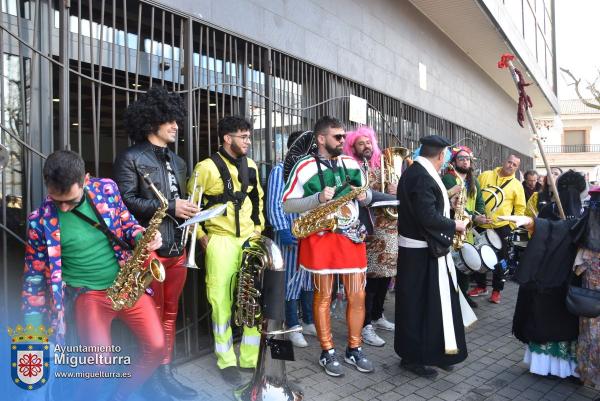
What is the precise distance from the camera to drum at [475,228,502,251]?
238 inches

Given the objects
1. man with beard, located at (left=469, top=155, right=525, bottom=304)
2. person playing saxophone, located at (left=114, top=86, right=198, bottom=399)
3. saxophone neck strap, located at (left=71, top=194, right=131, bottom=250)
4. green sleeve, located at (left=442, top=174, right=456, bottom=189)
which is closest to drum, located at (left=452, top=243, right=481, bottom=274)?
green sleeve, located at (left=442, top=174, right=456, bottom=189)

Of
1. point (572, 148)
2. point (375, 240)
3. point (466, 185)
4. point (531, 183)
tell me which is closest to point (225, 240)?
point (375, 240)

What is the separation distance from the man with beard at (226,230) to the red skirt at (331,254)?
57 centimetres

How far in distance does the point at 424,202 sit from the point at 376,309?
1930mm

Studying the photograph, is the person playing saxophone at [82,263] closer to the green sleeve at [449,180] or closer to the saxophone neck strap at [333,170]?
the saxophone neck strap at [333,170]

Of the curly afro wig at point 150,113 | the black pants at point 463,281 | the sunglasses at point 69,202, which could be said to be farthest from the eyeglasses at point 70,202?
the black pants at point 463,281

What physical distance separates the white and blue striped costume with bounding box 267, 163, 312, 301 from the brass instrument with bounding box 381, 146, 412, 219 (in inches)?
41.6

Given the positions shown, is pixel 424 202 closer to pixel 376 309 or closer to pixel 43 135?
pixel 376 309

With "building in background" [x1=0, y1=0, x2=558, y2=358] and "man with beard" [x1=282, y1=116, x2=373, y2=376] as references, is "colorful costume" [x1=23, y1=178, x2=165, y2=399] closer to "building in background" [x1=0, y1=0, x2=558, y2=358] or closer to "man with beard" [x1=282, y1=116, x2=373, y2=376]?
"building in background" [x1=0, y1=0, x2=558, y2=358]

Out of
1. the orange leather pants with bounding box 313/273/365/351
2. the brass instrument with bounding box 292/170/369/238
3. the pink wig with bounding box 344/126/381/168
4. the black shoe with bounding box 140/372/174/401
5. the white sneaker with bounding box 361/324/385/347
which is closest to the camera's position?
the black shoe with bounding box 140/372/174/401

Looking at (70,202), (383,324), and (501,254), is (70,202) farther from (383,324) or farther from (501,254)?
(501,254)

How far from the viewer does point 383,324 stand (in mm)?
5398

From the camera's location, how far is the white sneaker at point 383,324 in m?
5.36

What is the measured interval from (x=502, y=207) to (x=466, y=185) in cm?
81
